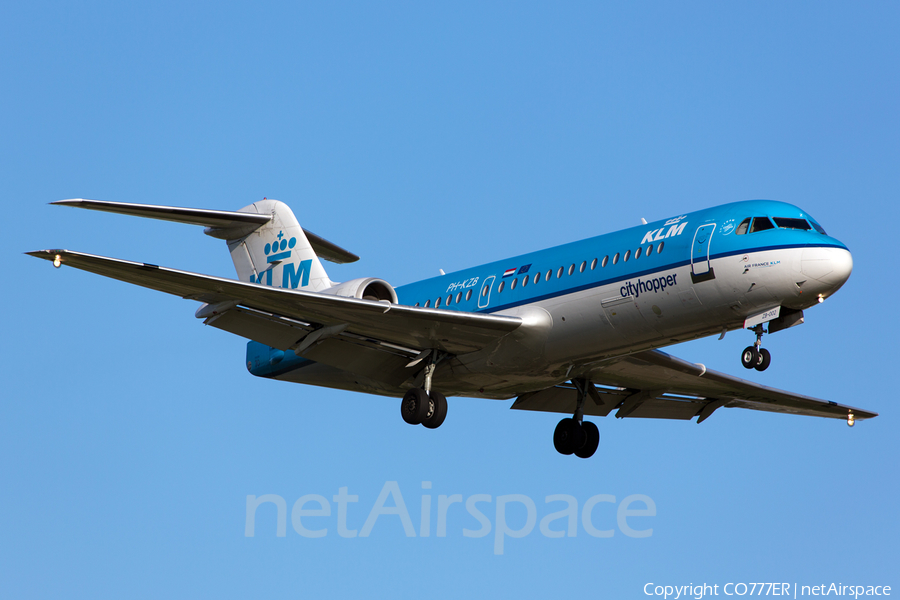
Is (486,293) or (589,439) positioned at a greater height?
(486,293)

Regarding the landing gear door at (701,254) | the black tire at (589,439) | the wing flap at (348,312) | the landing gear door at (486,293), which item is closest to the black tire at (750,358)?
the landing gear door at (701,254)

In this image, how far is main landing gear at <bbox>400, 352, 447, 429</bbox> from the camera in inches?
795

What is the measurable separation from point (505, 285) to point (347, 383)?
4498 millimetres

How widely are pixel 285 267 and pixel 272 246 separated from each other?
0.72 m

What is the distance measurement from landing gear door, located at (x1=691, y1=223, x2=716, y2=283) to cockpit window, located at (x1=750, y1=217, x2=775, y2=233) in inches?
26.0

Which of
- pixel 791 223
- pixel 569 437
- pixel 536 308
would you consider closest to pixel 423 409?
pixel 536 308

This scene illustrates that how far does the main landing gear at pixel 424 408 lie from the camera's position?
20203mm

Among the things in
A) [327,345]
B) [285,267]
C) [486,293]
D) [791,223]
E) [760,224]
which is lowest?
[327,345]

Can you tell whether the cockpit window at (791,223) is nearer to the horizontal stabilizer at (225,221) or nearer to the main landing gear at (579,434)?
the main landing gear at (579,434)

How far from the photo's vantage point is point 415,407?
66.4 ft

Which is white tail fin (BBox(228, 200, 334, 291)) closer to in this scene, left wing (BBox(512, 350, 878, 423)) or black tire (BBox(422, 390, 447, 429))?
black tire (BBox(422, 390, 447, 429))

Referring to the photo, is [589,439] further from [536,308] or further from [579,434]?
[536,308]

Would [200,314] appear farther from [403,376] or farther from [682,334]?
[682,334]

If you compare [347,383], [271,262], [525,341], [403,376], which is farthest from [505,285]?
[271,262]
